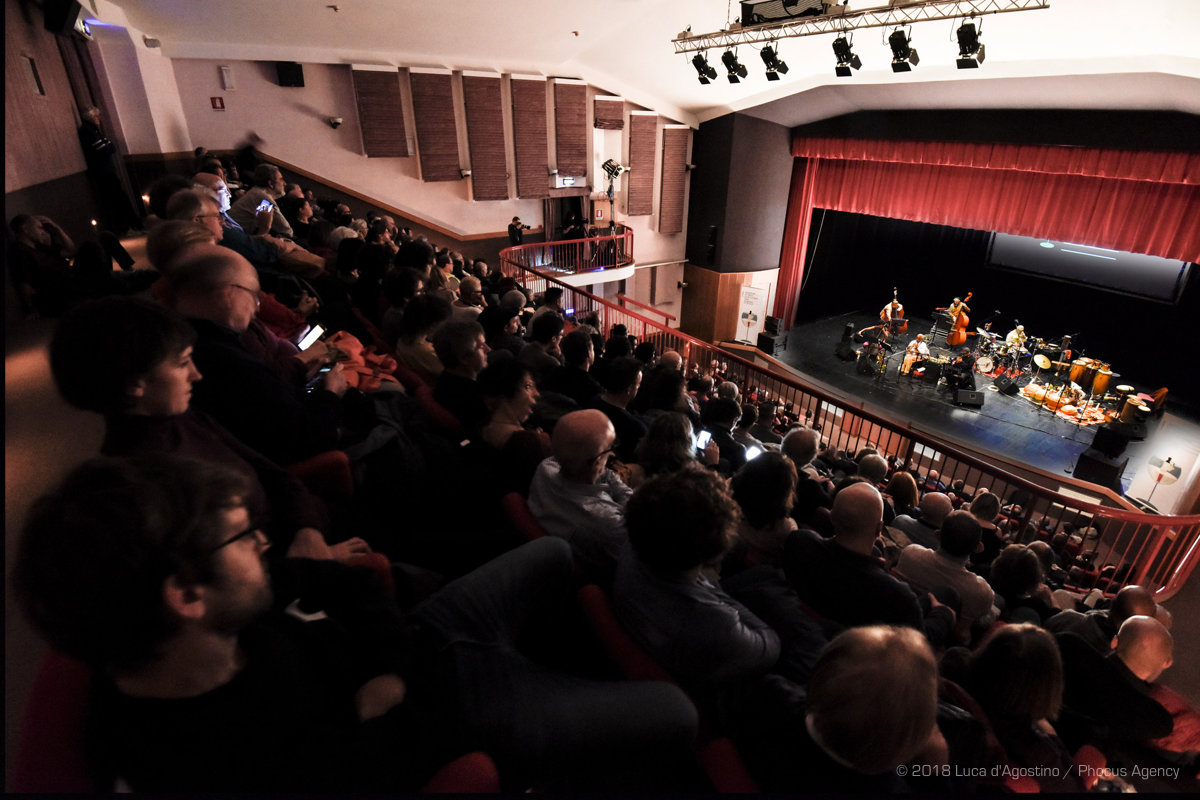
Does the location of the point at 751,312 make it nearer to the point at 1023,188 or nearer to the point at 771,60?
the point at 1023,188

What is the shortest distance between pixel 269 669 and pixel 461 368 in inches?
66.2

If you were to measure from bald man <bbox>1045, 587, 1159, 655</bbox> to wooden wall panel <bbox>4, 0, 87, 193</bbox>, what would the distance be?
→ 622 centimetres

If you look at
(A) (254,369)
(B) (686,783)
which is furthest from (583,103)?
(B) (686,783)

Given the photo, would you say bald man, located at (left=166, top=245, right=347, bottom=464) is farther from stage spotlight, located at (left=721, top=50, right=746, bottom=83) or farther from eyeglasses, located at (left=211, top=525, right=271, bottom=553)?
stage spotlight, located at (left=721, top=50, right=746, bottom=83)

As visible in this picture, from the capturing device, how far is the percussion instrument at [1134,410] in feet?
23.5

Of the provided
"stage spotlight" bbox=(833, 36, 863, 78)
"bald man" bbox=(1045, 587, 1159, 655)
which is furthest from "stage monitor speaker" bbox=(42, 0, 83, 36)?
Answer: "bald man" bbox=(1045, 587, 1159, 655)

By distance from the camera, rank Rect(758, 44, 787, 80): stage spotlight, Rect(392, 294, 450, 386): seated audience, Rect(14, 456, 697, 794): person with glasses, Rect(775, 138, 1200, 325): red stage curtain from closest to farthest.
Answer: Rect(14, 456, 697, 794): person with glasses, Rect(392, 294, 450, 386): seated audience, Rect(758, 44, 787, 80): stage spotlight, Rect(775, 138, 1200, 325): red stage curtain

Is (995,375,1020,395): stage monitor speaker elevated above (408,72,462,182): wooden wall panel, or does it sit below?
below

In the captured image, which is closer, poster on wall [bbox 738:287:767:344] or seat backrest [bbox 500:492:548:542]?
seat backrest [bbox 500:492:548:542]

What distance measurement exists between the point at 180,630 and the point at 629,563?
97 centimetres

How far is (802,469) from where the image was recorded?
3107 millimetres

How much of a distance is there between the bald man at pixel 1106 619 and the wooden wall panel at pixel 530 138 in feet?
32.1

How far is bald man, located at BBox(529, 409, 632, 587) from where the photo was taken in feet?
5.55

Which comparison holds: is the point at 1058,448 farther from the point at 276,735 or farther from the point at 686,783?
the point at 276,735
